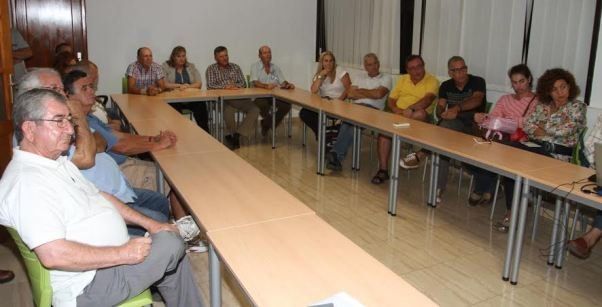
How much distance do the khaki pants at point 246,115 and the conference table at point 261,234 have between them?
3.04 metres

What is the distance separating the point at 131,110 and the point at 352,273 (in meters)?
3.63

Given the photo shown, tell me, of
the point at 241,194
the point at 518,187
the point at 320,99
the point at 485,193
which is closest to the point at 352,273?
the point at 241,194

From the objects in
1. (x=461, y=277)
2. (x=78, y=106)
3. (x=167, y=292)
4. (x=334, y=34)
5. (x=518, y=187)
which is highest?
(x=334, y=34)

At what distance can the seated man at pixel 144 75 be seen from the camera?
223 inches

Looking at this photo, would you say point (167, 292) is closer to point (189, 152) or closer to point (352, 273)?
point (352, 273)

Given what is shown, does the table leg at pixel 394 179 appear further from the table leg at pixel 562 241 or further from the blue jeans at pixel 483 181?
the table leg at pixel 562 241

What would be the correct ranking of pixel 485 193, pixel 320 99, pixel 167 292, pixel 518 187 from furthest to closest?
pixel 320 99, pixel 485 193, pixel 518 187, pixel 167 292

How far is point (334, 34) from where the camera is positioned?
7512mm

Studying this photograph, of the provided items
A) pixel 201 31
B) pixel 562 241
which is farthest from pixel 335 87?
pixel 562 241

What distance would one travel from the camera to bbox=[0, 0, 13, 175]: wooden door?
3.36 m

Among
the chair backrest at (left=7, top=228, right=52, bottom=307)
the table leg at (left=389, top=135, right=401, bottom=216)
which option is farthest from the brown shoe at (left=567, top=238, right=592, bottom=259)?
the chair backrest at (left=7, top=228, right=52, bottom=307)

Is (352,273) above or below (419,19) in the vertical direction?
below

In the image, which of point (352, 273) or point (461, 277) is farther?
point (461, 277)

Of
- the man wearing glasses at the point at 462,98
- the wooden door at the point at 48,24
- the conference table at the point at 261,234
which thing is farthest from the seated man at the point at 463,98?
the wooden door at the point at 48,24
